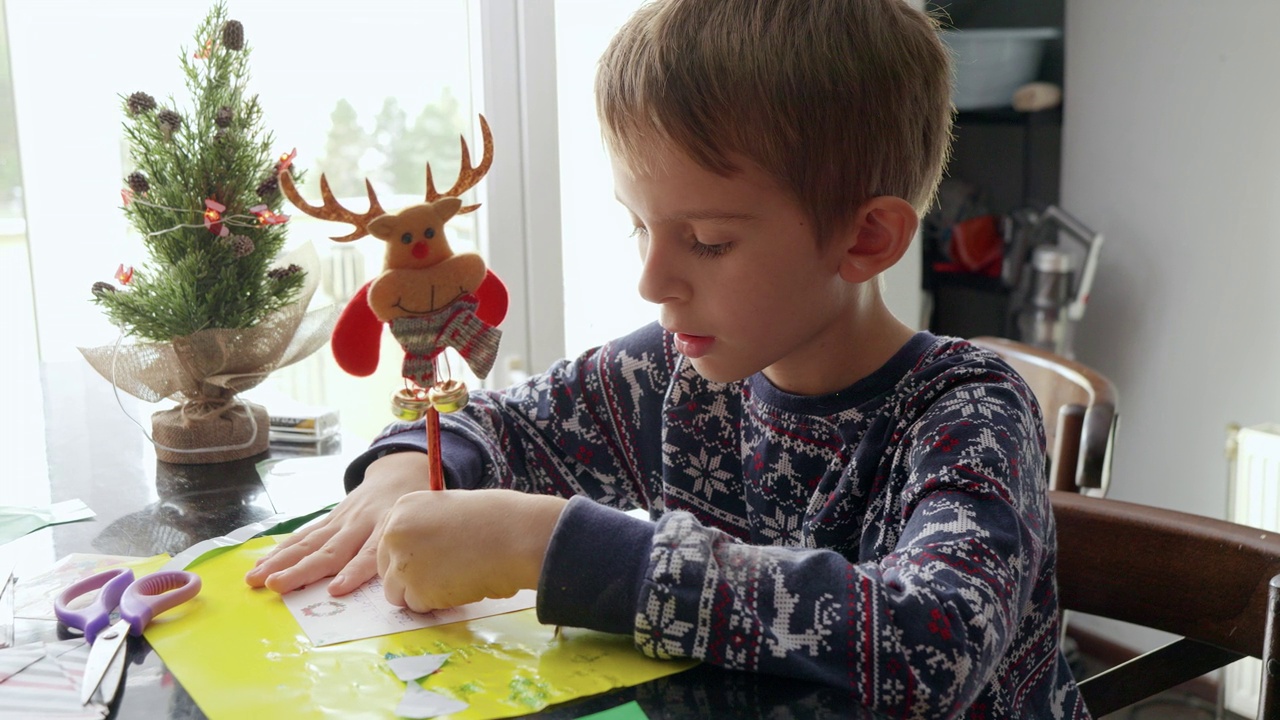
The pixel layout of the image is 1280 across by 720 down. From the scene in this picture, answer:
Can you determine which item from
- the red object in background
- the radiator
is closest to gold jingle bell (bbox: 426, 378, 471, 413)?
Answer: the radiator

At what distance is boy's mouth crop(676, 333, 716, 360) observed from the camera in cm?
80

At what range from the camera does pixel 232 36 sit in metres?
1.02

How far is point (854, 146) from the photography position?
31.2 inches

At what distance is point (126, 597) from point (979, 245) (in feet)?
6.52

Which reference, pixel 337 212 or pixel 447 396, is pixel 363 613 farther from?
pixel 337 212

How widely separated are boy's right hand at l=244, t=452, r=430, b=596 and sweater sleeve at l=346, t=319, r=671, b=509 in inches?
6.2

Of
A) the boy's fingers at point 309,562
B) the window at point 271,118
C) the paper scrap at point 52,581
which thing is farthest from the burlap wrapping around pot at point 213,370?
the window at point 271,118

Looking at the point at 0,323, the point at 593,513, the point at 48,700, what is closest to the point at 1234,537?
the point at 593,513

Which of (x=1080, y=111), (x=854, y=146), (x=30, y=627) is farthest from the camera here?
(x=1080, y=111)

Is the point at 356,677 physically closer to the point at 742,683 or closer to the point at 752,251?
the point at 742,683

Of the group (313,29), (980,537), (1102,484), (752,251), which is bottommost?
(1102,484)

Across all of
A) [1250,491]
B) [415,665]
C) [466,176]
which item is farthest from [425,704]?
[1250,491]

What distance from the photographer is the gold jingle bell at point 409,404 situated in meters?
0.67

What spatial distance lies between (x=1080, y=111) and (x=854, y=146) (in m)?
1.79
